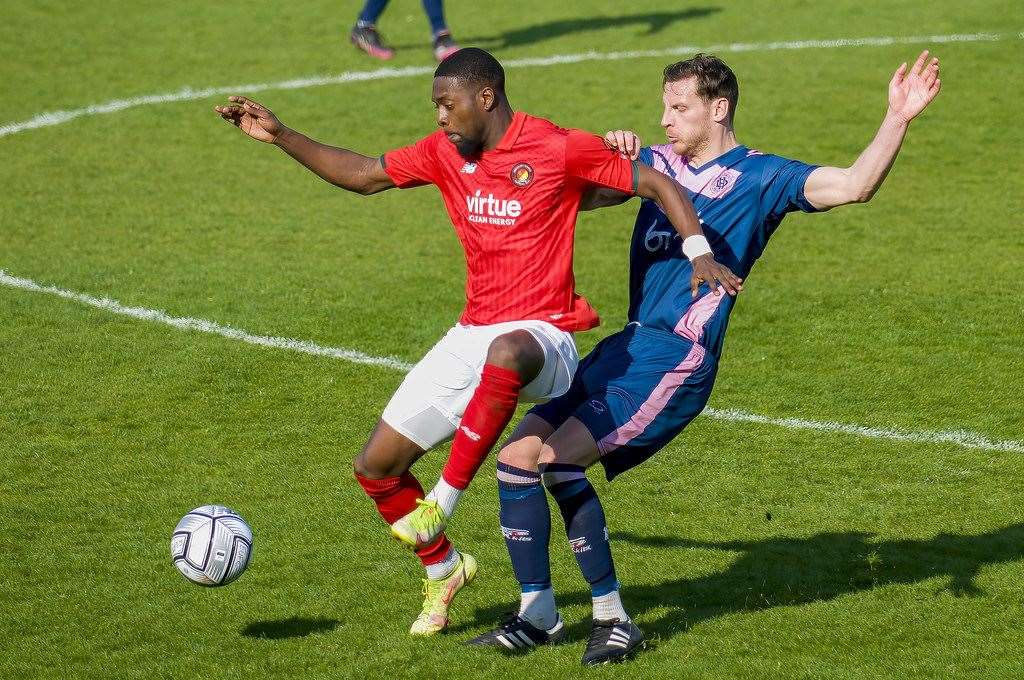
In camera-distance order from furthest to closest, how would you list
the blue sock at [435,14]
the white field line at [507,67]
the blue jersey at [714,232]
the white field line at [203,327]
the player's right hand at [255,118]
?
the blue sock at [435,14] < the white field line at [507,67] < the white field line at [203,327] < the player's right hand at [255,118] < the blue jersey at [714,232]

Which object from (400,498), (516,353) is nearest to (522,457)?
(516,353)

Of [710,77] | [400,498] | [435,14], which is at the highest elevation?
[435,14]

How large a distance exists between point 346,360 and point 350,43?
8430mm

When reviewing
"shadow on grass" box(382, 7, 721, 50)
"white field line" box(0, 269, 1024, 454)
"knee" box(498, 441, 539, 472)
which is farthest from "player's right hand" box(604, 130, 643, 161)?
"shadow on grass" box(382, 7, 721, 50)

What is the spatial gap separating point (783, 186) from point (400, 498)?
220 cm

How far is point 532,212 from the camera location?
6590 millimetres

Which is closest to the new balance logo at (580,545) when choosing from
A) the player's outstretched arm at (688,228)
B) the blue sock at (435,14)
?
the player's outstretched arm at (688,228)

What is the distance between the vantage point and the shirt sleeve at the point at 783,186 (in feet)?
22.3

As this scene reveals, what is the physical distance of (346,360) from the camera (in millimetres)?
10773

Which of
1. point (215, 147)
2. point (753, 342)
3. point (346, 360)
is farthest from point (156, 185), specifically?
point (753, 342)

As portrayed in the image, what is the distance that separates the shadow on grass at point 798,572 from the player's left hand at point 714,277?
1.61 metres

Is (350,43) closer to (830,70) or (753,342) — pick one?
(830,70)

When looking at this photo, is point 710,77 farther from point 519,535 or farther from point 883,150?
point 519,535

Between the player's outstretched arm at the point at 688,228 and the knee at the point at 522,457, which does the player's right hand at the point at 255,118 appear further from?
the knee at the point at 522,457
